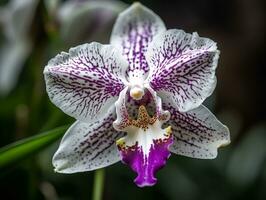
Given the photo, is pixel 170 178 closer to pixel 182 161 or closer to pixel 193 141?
pixel 182 161

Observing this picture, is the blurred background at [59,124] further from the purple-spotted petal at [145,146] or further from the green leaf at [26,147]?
the purple-spotted petal at [145,146]

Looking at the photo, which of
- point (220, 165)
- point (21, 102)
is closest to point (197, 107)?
point (21, 102)

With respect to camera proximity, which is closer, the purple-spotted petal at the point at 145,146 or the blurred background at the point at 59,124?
the purple-spotted petal at the point at 145,146

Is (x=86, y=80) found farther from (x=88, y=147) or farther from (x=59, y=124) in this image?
(x=59, y=124)

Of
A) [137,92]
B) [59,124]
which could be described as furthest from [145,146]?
[59,124]

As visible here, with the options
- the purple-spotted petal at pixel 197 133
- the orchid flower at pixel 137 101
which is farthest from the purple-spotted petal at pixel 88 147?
the purple-spotted petal at pixel 197 133

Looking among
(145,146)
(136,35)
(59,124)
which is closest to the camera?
(145,146)

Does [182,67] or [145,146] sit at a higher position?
[182,67]
